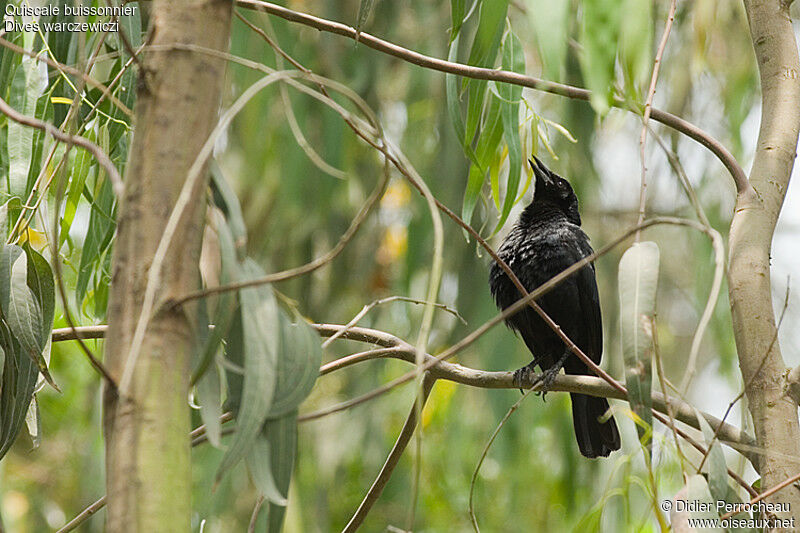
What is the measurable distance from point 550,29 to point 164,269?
0.53 m

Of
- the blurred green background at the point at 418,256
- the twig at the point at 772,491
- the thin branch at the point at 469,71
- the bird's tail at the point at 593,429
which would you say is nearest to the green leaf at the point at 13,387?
the thin branch at the point at 469,71

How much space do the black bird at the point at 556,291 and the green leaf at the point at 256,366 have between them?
6.98 ft

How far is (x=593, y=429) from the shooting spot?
10.9ft

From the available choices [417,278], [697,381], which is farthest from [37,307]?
[697,381]

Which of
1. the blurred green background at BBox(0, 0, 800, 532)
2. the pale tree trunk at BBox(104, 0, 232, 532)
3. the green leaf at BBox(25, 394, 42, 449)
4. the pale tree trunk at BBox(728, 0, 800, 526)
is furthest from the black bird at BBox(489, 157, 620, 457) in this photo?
the pale tree trunk at BBox(104, 0, 232, 532)

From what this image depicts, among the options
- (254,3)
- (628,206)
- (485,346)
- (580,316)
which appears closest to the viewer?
(254,3)

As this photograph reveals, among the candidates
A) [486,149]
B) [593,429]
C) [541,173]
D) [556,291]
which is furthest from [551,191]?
[486,149]

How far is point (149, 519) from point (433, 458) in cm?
414

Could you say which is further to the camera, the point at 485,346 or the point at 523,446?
the point at 523,446

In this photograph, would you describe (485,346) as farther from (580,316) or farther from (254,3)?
(254,3)

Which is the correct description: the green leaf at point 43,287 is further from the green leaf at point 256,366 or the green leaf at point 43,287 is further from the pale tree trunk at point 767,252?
the pale tree trunk at point 767,252

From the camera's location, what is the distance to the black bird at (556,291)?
327cm

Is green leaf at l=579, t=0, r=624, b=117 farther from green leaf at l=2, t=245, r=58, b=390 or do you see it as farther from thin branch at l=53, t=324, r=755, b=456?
green leaf at l=2, t=245, r=58, b=390

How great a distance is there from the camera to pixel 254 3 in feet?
4.72
